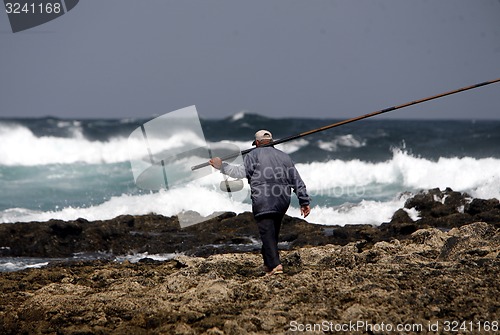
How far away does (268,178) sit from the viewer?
713 centimetres

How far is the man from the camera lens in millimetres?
7090

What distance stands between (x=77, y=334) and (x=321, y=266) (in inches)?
105

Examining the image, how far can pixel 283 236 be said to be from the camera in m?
13.4

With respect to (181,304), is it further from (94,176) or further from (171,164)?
(94,176)

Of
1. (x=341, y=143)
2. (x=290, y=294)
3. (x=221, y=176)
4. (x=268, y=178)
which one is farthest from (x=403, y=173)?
(x=290, y=294)

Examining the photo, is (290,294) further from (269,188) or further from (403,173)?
(403,173)

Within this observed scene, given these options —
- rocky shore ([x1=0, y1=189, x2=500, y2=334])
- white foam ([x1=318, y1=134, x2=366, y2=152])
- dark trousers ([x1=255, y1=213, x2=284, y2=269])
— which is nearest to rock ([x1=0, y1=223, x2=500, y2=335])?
rocky shore ([x1=0, y1=189, x2=500, y2=334])

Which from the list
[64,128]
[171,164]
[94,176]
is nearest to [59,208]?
[94,176]

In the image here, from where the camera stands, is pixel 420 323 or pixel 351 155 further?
pixel 351 155

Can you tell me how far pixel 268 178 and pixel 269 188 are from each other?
94 mm

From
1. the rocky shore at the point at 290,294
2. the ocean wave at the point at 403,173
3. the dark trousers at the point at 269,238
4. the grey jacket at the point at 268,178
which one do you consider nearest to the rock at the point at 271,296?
the rocky shore at the point at 290,294

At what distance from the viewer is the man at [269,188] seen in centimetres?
709
